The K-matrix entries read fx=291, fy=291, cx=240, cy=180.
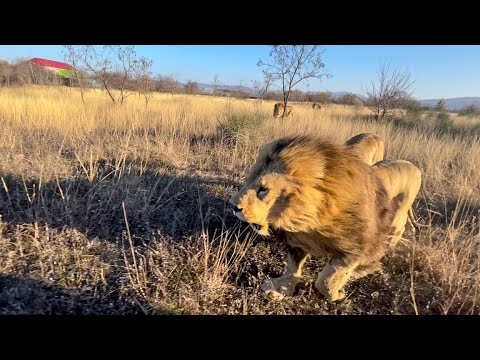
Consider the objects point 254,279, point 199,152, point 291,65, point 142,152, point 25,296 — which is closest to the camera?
point 25,296

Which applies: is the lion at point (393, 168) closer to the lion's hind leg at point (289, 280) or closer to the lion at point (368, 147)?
the lion at point (368, 147)

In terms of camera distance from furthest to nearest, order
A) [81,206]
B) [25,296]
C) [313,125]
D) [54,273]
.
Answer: [313,125] → [81,206] → [54,273] → [25,296]

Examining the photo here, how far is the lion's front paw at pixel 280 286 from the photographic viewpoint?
250 cm

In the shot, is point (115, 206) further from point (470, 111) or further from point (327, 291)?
point (470, 111)

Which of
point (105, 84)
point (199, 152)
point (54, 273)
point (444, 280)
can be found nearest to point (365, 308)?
point (444, 280)

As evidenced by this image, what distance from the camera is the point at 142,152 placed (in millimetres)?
5852

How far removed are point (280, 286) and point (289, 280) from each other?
95 mm

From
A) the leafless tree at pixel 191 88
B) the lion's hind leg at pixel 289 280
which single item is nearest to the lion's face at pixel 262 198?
the lion's hind leg at pixel 289 280

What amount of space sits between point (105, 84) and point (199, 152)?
821cm

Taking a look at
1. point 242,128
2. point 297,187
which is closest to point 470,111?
point 242,128

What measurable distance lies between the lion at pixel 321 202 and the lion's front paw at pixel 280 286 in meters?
0.30

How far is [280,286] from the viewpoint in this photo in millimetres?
2564

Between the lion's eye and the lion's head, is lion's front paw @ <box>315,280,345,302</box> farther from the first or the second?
the lion's eye
